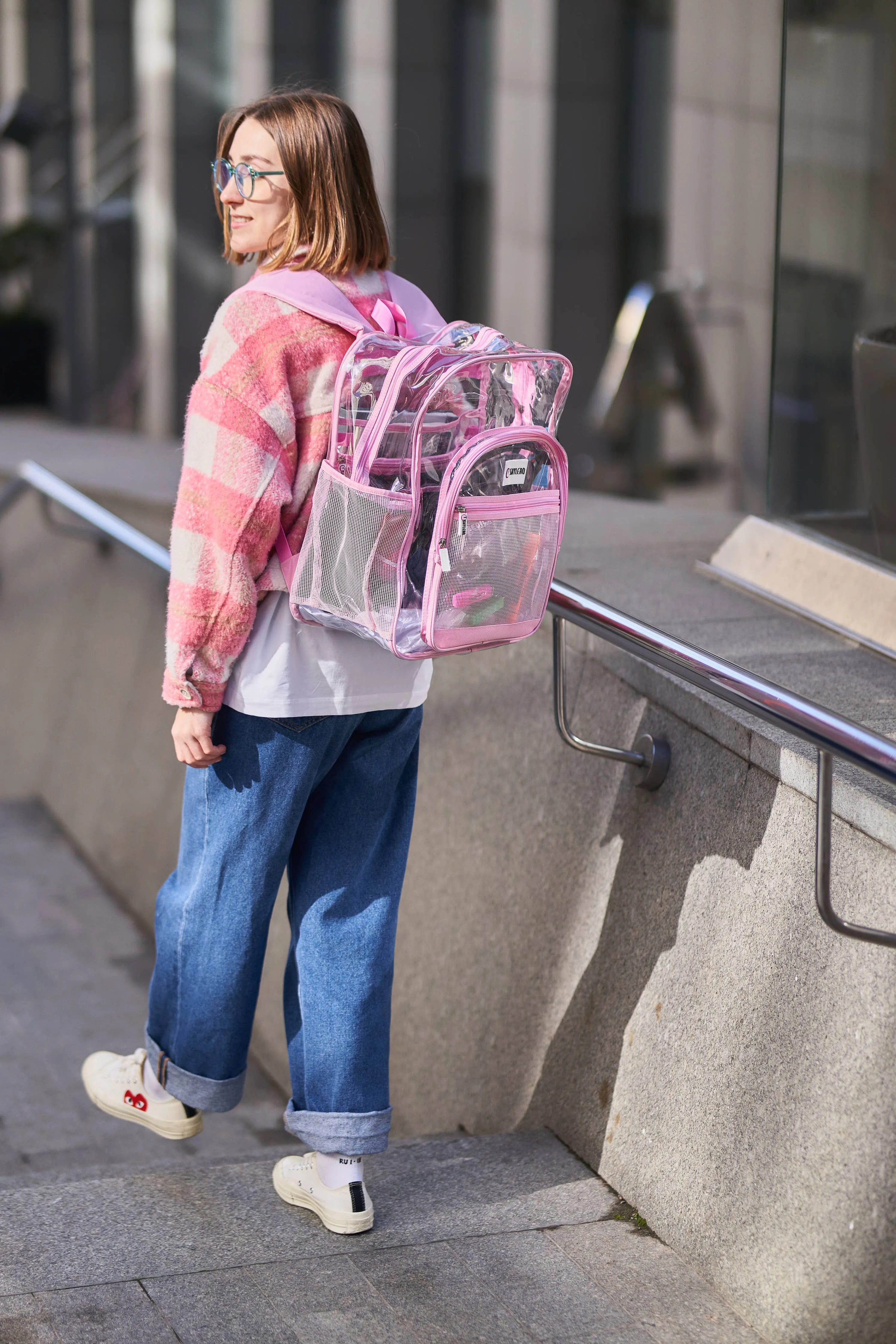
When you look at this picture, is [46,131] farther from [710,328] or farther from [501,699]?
[501,699]

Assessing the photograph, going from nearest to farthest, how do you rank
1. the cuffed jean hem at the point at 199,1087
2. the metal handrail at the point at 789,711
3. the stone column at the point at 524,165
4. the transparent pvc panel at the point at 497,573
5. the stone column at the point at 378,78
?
the metal handrail at the point at 789,711, the transparent pvc panel at the point at 497,573, the cuffed jean hem at the point at 199,1087, the stone column at the point at 524,165, the stone column at the point at 378,78

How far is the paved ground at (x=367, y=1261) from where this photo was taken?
2.29m

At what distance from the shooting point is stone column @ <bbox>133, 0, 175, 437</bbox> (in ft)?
47.5

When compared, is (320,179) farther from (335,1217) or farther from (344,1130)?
(335,1217)

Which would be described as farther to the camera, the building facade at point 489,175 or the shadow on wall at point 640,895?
the building facade at point 489,175

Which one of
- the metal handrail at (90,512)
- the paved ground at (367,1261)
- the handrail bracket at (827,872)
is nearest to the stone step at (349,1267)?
the paved ground at (367,1261)

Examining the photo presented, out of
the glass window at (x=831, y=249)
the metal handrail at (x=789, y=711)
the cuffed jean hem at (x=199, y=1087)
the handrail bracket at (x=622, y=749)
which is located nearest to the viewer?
the metal handrail at (x=789, y=711)

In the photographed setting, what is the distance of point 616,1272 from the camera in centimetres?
249

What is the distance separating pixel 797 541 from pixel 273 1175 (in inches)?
82.1

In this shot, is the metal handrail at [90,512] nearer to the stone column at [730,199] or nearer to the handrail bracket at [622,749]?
the handrail bracket at [622,749]

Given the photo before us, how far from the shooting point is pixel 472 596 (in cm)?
229

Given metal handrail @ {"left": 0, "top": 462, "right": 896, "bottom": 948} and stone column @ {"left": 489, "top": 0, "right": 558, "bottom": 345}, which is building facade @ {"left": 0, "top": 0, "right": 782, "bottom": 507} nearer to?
stone column @ {"left": 489, "top": 0, "right": 558, "bottom": 345}

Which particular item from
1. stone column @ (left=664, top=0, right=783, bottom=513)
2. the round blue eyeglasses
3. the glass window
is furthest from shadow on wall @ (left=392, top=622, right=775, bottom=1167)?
stone column @ (left=664, top=0, right=783, bottom=513)

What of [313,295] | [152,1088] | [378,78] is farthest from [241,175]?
[378,78]
